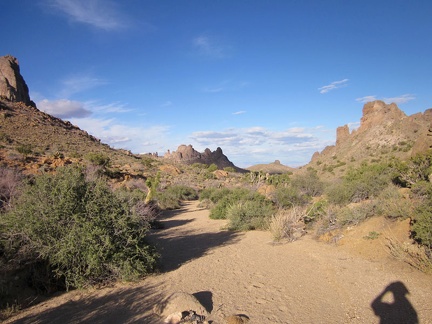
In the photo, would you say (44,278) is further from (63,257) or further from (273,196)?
(273,196)

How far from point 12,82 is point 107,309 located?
58893 millimetres

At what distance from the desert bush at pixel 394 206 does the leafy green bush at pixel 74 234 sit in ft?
24.4

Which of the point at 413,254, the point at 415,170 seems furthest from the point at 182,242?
the point at 415,170

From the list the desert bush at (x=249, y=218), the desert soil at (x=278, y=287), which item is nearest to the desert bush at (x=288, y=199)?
the desert bush at (x=249, y=218)

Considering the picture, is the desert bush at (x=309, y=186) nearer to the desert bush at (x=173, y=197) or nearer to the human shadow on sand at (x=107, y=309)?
the desert bush at (x=173, y=197)

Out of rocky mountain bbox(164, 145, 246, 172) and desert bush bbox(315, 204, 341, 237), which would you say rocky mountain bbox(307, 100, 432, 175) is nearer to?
desert bush bbox(315, 204, 341, 237)

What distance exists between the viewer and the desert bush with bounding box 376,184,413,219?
345 inches

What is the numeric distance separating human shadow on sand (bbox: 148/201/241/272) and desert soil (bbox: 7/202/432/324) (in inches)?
3.5

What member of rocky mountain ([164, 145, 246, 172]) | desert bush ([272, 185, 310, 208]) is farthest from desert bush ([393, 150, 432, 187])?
rocky mountain ([164, 145, 246, 172])

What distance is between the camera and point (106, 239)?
5988 mm

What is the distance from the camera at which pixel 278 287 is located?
6.23 meters

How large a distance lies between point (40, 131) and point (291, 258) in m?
41.5

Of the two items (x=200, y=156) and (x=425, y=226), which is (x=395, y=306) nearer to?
(x=425, y=226)

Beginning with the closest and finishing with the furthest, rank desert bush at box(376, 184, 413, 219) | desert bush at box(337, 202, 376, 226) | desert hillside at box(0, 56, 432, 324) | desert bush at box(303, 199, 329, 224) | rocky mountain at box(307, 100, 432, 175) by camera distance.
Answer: desert hillside at box(0, 56, 432, 324) → desert bush at box(376, 184, 413, 219) → desert bush at box(337, 202, 376, 226) → desert bush at box(303, 199, 329, 224) → rocky mountain at box(307, 100, 432, 175)
